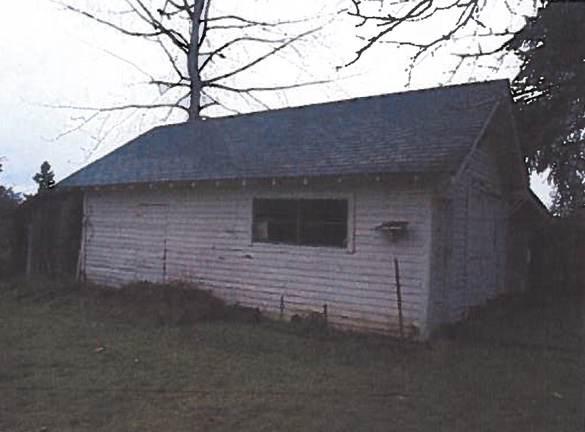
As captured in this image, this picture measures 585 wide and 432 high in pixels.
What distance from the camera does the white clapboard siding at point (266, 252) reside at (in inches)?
415

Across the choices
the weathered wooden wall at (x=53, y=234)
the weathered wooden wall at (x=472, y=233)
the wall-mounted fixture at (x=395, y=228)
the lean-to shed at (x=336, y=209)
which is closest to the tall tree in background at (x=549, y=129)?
the lean-to shed at (x=336, y=209)

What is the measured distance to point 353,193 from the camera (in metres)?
11.2

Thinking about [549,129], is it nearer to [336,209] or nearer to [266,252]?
[336,209]

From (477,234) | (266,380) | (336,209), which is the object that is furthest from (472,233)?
(266,380)

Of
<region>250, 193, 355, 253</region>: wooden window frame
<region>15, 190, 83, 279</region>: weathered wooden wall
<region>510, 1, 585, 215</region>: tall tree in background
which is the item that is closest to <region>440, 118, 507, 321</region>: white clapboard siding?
<region>250, 193, 355, 253</region>: wooden window frame

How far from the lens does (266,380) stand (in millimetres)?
7484

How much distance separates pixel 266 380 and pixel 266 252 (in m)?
5.09

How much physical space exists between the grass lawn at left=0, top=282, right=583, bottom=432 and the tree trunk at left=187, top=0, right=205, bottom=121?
57.1ft

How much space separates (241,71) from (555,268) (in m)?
16.5

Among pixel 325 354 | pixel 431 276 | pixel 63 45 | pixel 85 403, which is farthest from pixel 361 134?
pixel 63 45

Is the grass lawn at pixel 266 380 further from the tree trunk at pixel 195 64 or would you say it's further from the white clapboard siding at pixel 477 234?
the tree trunk at pixel 195 64

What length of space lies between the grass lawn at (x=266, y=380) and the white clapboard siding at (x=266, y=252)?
821 millimetres

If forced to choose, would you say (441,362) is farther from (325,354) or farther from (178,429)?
(178,429)

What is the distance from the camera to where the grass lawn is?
234 inches
